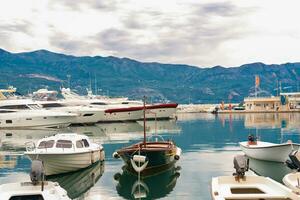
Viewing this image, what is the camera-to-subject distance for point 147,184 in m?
25.7

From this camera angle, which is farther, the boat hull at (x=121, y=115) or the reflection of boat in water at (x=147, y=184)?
the boat hull at (x=121, y=115)

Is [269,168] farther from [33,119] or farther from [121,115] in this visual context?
[121,115]

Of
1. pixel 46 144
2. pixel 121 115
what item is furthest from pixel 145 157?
pixel 121 115

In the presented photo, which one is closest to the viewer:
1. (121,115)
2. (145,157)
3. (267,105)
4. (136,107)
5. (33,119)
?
(145,157)

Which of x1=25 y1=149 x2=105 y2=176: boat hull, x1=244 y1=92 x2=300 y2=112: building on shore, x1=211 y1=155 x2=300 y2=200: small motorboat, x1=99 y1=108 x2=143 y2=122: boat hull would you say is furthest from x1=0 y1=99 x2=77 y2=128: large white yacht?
x1=244 y1=92 x2=300 y2=112: building on shore

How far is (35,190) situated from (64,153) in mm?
10319

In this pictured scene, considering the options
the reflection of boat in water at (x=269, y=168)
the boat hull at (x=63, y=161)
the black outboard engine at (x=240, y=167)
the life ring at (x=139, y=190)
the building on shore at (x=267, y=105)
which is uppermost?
the building on shore at (x=267, y=105)

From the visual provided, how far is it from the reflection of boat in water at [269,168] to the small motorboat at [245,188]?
7822 millimetres

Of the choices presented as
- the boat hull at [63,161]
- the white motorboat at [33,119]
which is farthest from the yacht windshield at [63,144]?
the white motorboat at [33,119]

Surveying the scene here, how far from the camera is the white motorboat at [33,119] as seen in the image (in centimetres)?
7456

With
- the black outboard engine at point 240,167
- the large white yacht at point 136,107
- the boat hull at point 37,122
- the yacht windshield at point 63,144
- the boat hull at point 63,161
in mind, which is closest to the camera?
the black outboard engine at point 240,167

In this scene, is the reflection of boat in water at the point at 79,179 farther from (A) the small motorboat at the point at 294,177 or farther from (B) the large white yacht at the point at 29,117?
(B) the large white yacht at the point at 29,117

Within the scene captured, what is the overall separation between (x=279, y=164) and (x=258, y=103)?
12509cm

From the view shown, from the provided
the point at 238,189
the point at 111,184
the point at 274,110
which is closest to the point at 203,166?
the point at 111,184
